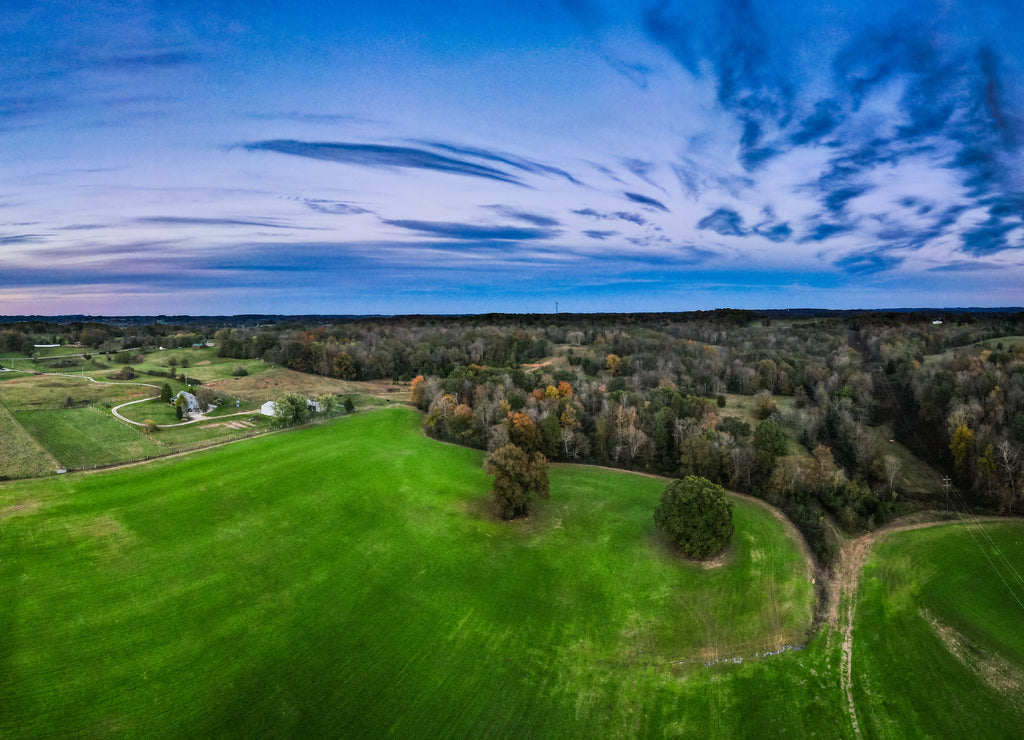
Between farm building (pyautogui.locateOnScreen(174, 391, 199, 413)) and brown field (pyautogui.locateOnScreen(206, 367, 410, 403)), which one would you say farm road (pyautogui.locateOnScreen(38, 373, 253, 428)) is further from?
brown field (pyautogui.locateOnScreen(206, 367, 410, 403))

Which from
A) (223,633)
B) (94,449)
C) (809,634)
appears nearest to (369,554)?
(223,633)

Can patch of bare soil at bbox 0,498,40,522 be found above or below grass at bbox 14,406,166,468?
below

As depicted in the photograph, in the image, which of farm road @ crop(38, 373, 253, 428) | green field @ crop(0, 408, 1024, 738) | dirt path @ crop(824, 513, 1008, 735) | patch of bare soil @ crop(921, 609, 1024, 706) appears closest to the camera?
green field @ crop(0, 408, 1024, 738)

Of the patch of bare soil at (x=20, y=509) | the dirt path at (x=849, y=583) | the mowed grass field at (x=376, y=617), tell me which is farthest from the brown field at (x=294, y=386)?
the dirt path at (x=849, y=583)

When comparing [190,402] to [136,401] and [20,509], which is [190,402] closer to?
[136,401]

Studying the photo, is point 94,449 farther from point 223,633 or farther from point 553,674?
point 553,674

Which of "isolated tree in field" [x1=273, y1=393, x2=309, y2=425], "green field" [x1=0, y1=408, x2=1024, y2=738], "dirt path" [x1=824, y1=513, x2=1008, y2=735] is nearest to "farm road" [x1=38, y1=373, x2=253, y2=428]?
"isolated tree in field" [x1=273, y1=393, x2=309, y2=425]

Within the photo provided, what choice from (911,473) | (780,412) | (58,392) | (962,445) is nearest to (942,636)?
(962,445)
